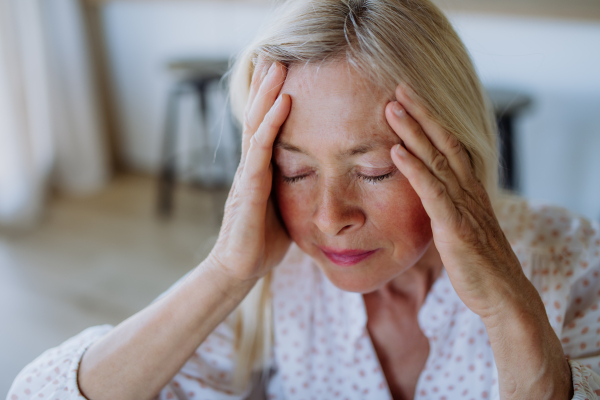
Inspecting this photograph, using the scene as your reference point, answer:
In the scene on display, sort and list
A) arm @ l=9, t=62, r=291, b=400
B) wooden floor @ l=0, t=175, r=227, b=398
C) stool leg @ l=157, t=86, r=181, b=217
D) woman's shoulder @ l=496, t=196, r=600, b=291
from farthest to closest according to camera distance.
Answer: stool leg @ l=157, t=86, r=181, b=217 < wooden floor @ l=0, t=175, r=227, b=398 < woman's shoulder @ l=496, t=196, r=600, b=291 < arm @ l=9, t=62, r=291, b=400

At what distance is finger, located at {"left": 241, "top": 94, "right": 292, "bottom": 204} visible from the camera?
88 centimetres

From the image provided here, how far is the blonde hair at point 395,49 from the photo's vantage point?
85 centimetres

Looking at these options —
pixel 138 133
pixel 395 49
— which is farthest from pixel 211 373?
pixel 138 133

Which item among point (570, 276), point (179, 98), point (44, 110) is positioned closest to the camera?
point (570, 276)

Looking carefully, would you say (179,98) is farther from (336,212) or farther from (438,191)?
(438,191)

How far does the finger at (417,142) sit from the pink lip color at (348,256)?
21 centimetres

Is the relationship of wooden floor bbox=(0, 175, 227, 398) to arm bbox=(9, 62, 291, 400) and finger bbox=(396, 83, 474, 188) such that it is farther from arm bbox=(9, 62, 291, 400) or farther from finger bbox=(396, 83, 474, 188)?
finger bbox=(396, 83, 474, 188)

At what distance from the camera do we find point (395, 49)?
0.85 metres

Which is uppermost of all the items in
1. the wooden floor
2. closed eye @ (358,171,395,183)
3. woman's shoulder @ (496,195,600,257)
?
closed eye @ (358,171,395,183)

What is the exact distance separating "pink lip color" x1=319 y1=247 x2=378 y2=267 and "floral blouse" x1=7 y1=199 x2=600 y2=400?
7.0 inches

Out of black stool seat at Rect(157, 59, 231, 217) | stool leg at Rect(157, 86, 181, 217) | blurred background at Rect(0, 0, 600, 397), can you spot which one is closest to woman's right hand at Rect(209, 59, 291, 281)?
blurred background at Rect(0, 0, 600, 397)

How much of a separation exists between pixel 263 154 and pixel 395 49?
0.30 meters

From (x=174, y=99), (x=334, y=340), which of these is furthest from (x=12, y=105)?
(x=334, y=340)

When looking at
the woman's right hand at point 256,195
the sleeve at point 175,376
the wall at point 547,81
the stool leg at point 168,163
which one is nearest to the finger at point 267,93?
the woman's right hand at point 256,195
